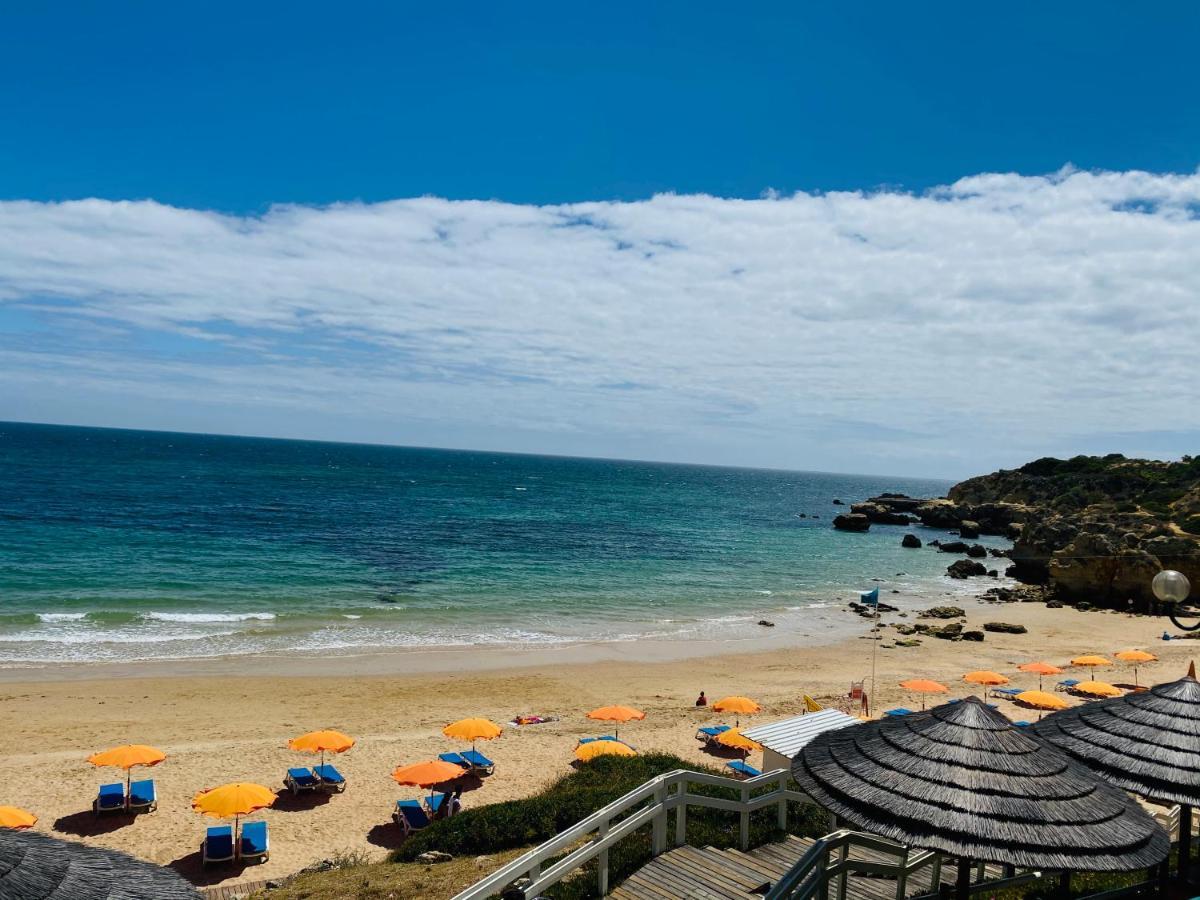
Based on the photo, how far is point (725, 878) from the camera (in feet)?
26.6

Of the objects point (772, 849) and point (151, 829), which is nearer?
point (772, 849)

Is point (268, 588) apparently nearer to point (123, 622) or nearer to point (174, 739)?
point (123, 622)

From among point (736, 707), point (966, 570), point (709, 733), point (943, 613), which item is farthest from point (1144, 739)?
point (966, 570)

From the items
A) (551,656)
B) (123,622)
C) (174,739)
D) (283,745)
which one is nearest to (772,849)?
(283,745)

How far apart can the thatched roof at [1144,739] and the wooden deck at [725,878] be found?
2.13 m

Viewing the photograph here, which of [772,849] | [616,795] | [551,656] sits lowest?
[551,656]

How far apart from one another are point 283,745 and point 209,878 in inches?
252

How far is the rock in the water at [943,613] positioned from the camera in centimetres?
4338

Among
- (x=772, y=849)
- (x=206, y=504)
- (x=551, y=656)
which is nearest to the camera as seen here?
(x=772, y=849)

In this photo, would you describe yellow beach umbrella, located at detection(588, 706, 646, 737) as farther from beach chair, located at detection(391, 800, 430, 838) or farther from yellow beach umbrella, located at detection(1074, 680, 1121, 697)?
yellow beach umbrella, located at detection(1074, 680, 1121, 697)

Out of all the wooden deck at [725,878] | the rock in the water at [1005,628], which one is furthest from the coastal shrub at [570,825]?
the rock in the water at [1005,628]

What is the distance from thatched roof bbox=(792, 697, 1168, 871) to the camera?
5.41m

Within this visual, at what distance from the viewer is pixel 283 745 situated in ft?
65.7

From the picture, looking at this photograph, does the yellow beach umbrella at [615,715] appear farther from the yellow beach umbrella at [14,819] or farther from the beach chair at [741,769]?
the yellow beach umbrella at [14,819]
